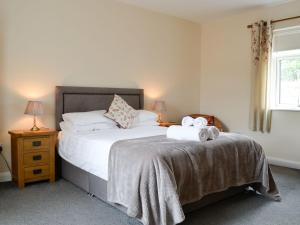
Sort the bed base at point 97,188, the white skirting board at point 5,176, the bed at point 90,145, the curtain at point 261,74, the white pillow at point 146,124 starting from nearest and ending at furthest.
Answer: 1. the bed base at point 97,188
2. the bed at point 90,145
3. the white skirting board at point 5,176
4. the white pillow at point 146,124
5. the curtain at point 261,74

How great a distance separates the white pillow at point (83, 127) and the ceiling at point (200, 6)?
7.09 ft

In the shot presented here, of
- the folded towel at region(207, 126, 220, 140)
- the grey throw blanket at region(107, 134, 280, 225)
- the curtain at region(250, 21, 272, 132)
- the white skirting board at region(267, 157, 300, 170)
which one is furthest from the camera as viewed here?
the curtain at region(250, 21, 272, 132)

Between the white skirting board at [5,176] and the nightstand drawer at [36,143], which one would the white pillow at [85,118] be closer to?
the nightstand drawer at [36,143]

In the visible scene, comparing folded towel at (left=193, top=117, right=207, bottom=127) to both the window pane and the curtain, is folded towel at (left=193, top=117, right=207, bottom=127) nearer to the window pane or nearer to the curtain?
the curtain

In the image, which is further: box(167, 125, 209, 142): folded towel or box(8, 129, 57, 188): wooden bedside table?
box(8, 129, 57, 188): wooden bedside table

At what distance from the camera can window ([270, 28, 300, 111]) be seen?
15.0 ft

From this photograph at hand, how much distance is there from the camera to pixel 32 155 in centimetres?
347

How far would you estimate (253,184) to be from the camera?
331 centimetres

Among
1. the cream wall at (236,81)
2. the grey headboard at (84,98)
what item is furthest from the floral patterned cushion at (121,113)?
the cream wall at (236,81)

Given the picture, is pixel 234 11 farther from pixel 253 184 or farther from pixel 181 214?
pixel 181 214

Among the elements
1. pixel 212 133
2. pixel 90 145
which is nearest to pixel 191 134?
pixel 212 133

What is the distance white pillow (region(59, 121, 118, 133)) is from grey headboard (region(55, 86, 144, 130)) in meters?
0.20

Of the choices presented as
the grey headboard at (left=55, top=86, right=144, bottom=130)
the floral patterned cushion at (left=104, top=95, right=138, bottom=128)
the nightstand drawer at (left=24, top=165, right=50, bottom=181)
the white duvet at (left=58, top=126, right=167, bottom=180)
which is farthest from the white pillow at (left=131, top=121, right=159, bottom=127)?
the nightstand drawer at (left=24, top=165, right=50, bottom=181)

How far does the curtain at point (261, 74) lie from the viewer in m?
4.74
